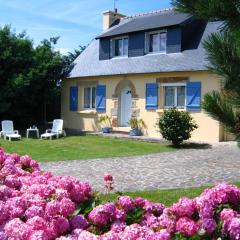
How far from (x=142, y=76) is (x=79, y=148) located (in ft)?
18.5

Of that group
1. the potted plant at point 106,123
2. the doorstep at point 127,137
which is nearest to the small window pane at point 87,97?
the potted plant at point 106,123

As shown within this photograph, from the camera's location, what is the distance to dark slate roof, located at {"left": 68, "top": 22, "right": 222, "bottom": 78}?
805 inches

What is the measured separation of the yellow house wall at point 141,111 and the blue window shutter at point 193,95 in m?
0.21

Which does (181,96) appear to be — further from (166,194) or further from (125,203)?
(125,203)

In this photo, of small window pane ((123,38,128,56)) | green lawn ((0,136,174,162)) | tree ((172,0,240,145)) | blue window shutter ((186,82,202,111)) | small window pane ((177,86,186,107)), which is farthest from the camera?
small window pane ((123,38,128,56))

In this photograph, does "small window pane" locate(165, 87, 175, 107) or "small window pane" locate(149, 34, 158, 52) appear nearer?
"small window pane" locate(165, 87, 175, 107)

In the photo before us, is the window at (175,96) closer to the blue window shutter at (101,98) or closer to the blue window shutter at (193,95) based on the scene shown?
the blue window shutter at (193,95)

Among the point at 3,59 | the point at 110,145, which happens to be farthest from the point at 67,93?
the point at 110,145

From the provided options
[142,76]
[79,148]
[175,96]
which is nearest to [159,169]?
[79,148]

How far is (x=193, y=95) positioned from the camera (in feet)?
66.4

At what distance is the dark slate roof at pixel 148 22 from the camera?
21.8 m

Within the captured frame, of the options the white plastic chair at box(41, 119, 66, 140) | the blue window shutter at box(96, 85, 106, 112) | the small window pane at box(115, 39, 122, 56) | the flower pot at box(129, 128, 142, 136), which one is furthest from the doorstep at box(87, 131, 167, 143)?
the small window pane at box(115, 39, 122, 56)

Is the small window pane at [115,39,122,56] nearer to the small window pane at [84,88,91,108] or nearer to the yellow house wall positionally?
the yellow house wall

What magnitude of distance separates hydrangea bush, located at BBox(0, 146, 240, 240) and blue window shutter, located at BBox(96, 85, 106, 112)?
20332mm
